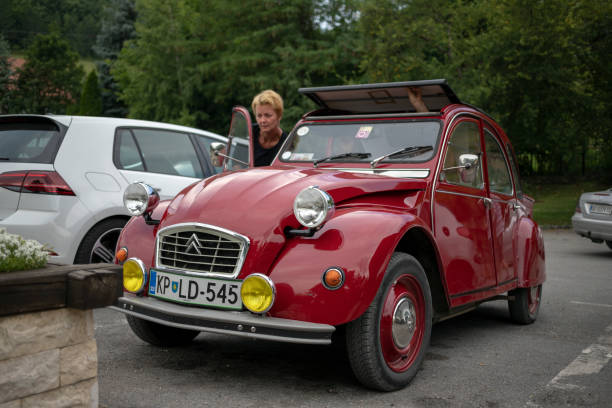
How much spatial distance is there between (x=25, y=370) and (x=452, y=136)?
11.9 ft

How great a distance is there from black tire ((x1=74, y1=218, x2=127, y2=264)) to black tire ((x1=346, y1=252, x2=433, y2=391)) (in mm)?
3136

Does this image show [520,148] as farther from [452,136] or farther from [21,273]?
[21,273]

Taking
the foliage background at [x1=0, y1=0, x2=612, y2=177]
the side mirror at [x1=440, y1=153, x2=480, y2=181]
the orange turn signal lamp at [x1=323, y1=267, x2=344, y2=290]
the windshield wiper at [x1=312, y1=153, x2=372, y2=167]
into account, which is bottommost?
the orange turn signal lamp at [x1=323, y1=267, x2=344, y2=290]

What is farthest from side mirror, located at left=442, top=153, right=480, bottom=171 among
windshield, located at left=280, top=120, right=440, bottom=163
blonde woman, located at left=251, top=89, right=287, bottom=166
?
blonde woman, located at left=251, top=89, right=287, bottom=166

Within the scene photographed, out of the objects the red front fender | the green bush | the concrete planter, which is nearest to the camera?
the concrete planter

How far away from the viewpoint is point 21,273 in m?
2.88

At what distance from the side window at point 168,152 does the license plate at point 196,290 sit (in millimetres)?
2988

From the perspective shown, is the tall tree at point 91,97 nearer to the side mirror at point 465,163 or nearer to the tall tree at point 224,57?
the tall tree at point 224,57

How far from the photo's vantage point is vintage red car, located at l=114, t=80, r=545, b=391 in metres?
3.63

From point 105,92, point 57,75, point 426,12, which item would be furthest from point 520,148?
point 57,75

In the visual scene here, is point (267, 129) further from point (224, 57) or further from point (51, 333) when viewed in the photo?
point (224, 57)

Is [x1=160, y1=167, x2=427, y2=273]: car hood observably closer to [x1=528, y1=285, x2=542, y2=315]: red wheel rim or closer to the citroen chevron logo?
the citroen chevron logo

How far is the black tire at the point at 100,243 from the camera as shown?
5.92 meters

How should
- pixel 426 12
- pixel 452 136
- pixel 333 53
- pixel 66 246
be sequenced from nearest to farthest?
1. pixel 452 136
2. pixel 66 246
3. pixel 426 12
4. pixel 333 53
